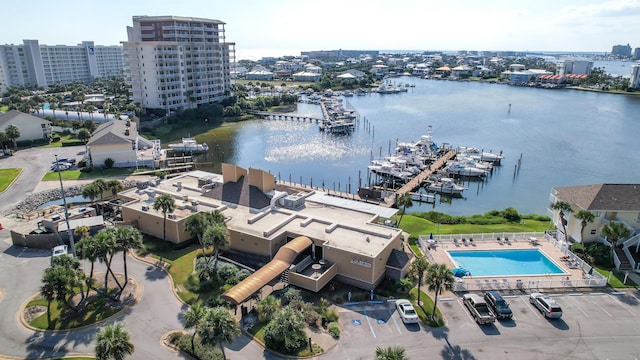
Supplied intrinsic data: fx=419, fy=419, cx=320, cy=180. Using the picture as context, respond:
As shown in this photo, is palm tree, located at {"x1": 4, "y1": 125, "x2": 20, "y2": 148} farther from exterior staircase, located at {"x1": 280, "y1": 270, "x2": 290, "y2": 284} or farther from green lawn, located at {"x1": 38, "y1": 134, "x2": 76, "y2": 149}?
exterior staircase, located at {"x1": 280, "y1": 270, "x2": 290, "y2": 284}

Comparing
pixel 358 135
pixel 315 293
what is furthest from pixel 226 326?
pixel 358 135

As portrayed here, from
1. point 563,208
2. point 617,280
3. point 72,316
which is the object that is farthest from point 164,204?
point 617,280

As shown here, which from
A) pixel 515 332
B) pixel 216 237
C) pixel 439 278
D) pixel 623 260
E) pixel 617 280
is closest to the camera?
pixel 515 332

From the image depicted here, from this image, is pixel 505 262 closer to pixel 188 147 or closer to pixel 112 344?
pixel 112 344

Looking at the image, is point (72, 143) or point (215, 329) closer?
point (215, 329)

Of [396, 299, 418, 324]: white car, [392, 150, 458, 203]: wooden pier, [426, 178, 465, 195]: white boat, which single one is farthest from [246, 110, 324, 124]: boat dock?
[396, 299, 418, 324]: white car

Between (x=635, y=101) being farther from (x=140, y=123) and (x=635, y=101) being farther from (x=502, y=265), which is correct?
(x=140, y=123)

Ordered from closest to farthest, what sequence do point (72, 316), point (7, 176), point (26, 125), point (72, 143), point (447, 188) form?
point (72, 316) → point (7, 176) → point (447, 188) → point (26, 125) → point (72, 143)

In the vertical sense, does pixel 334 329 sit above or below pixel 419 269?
below
